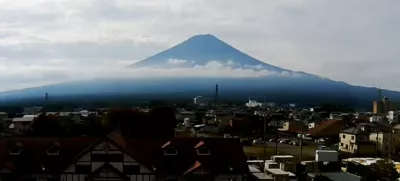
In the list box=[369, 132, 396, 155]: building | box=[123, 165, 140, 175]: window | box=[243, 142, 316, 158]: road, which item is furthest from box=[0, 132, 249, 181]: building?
box=[369, 132, 396, 155]: building

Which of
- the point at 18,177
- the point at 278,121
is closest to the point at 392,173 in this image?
the point at 18,177

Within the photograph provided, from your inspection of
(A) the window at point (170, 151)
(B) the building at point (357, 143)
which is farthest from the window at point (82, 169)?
(B) the building at point (357, 143)

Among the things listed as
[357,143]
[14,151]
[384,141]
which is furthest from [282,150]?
[14,151]

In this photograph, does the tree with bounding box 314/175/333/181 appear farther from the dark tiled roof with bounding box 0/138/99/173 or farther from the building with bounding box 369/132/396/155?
the building with bounding box 369/132/396/155

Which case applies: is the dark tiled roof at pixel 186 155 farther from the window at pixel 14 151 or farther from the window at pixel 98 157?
the window at pixel 14 151

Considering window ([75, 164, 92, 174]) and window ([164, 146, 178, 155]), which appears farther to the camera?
window ([164, 146, 178, 155])
